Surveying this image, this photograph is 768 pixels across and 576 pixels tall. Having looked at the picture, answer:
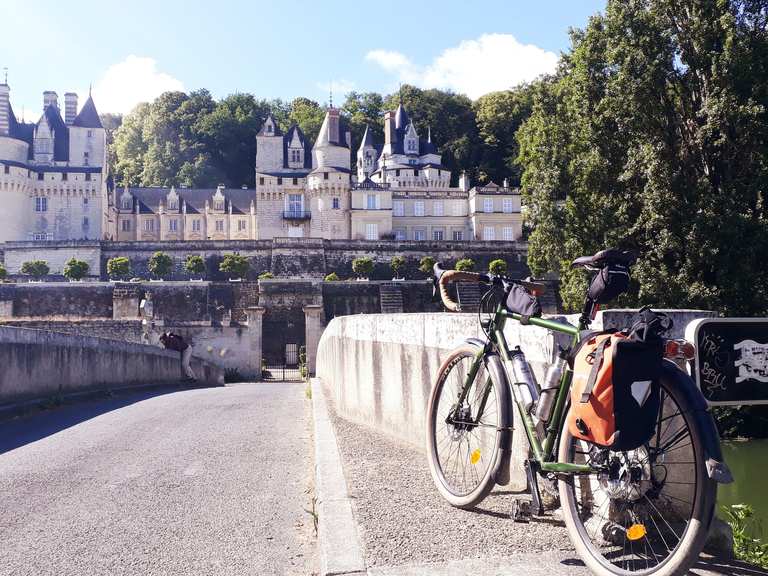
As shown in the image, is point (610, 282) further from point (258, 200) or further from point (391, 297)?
point (258, 200)

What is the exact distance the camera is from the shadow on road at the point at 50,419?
8474 mm

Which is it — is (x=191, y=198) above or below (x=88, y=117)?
below

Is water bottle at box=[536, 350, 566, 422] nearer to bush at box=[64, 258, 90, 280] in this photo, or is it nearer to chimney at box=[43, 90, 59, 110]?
bush at box=[64, 258, 90, 280]

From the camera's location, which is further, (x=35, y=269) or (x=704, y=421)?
(x=35, y=269)

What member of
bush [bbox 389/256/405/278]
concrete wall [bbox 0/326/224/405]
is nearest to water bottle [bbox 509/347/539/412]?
concrete wall [bbox 0/326/224/405]

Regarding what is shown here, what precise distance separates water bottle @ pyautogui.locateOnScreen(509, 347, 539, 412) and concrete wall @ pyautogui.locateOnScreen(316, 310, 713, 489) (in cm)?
26

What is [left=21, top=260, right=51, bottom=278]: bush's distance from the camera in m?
51.6

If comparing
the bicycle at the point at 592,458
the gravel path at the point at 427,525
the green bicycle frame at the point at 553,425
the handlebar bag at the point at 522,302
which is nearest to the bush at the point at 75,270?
the gravel path at the point at 427,525

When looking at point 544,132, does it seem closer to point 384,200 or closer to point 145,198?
point 384,200

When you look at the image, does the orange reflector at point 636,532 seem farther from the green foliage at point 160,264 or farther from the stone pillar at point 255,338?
the green foliage at point 160,264

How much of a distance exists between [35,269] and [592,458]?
54870 millimetres

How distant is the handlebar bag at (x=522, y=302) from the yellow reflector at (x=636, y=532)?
1253mm

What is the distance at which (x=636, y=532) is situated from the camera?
9.86ft

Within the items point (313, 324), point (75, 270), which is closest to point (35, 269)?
point (75, 270)
